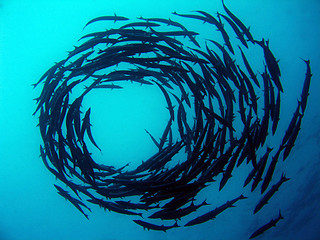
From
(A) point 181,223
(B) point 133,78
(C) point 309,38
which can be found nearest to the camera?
(B) point 133,78

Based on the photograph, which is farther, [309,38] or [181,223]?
[181,223]

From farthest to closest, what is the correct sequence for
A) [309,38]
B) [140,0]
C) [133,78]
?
1. [309,38]
2. [140,0]
3. [133,78]

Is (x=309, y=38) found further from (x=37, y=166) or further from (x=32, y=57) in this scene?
(x=37, y=166)

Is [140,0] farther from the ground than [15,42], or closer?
closer

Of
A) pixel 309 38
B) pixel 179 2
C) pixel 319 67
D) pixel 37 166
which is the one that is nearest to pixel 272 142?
pixel 319 67

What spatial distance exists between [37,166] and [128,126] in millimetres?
3193

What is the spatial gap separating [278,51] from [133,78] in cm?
444

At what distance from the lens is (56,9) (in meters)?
6.82

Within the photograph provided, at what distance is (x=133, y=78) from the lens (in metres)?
5.81

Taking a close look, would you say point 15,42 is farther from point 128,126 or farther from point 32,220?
point 32,220

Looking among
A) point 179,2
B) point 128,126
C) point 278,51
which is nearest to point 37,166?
point 128,126

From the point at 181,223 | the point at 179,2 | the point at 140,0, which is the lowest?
the point at 181,223

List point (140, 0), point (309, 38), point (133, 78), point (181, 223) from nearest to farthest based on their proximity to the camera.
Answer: point (133, 78) < point (140, 0) < point (309, 38) < point (181, 223)

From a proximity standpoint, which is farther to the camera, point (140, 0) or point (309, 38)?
point (309, 38)
